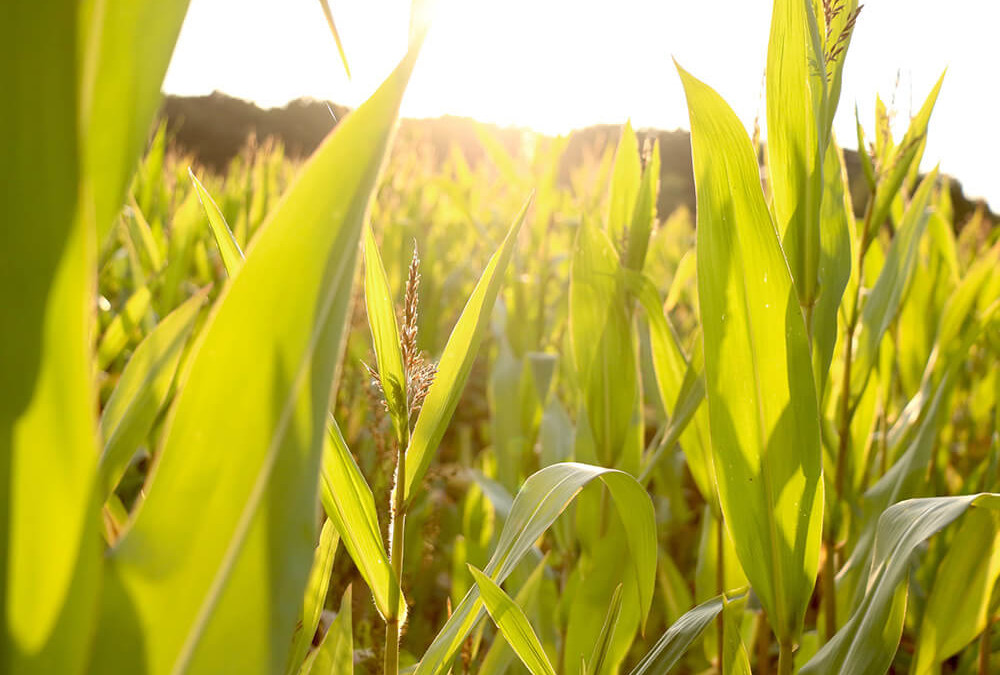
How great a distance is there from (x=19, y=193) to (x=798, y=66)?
1.52 ft

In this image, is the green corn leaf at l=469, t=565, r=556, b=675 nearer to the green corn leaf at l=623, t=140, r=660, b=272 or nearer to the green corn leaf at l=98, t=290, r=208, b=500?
the green corn leaf at l=98, t=290, r=208, b=500

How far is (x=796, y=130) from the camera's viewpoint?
49 centimetres

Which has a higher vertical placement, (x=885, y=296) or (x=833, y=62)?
(x=833, y=62)

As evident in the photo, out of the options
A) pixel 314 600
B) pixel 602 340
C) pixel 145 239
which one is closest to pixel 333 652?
pixel 314 600

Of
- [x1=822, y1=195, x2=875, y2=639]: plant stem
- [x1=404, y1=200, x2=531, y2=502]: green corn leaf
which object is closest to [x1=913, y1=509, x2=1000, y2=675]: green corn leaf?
[x1=822, y1=195, x2=875, y2=639]: plant stem

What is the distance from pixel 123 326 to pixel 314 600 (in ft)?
1.89

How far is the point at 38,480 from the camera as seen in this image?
17 cm

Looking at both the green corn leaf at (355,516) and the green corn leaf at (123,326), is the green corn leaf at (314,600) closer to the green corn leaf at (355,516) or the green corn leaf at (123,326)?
the green corn leaf at (355,516)

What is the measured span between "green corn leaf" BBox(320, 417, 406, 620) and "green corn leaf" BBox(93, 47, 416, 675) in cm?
19

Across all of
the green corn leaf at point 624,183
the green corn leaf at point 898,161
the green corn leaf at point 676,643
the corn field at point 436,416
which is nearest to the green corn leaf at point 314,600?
the corn field at point 436,416

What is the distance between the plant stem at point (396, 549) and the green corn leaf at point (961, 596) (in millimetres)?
432

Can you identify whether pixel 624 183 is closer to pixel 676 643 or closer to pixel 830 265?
pixel 830 265

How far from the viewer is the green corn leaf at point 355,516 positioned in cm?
39

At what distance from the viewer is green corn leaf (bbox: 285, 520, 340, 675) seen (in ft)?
1.47
